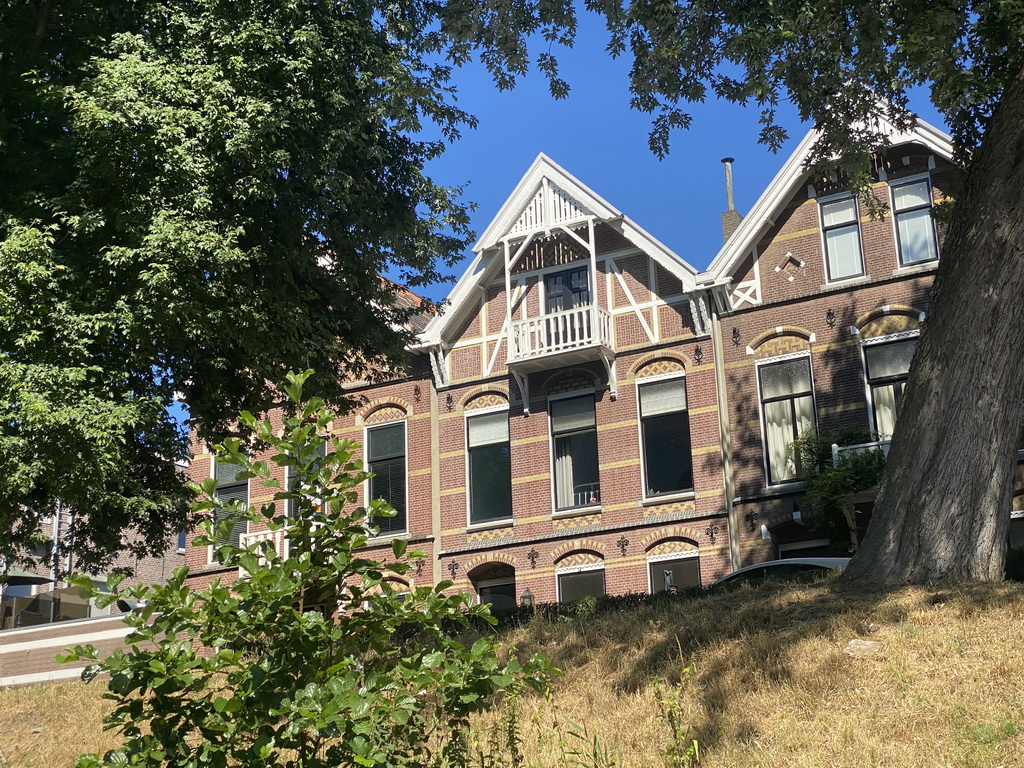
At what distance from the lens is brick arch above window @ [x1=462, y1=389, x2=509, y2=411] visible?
89.2 ft

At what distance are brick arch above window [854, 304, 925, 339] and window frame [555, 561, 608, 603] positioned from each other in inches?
306

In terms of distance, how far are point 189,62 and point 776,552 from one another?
15.5 m

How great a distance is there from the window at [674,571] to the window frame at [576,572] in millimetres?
1114

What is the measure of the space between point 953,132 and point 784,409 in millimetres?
11167

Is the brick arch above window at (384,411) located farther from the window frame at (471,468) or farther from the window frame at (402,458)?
the window frame at (471,468)

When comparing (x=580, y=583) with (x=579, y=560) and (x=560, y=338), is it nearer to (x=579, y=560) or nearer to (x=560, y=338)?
(x=579, y=560)

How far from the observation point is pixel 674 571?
2436 cm

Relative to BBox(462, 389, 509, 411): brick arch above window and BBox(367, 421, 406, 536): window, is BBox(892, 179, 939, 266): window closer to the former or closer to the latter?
BBox(462, 389, 509, 411): brick arch above window

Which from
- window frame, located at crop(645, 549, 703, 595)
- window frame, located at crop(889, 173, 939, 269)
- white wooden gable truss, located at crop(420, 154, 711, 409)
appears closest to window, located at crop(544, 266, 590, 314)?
white wooden gable truss, located at crop(420, 154, 711, 409)

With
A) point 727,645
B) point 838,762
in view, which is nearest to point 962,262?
point 727,645

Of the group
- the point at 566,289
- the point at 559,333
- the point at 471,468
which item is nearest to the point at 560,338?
the point at 559,333

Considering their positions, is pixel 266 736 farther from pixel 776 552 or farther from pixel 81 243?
pixel 776 552

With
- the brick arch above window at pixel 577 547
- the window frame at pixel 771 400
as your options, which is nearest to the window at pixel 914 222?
the window frame at pixel 771 400

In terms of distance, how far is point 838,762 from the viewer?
7.06 metres
